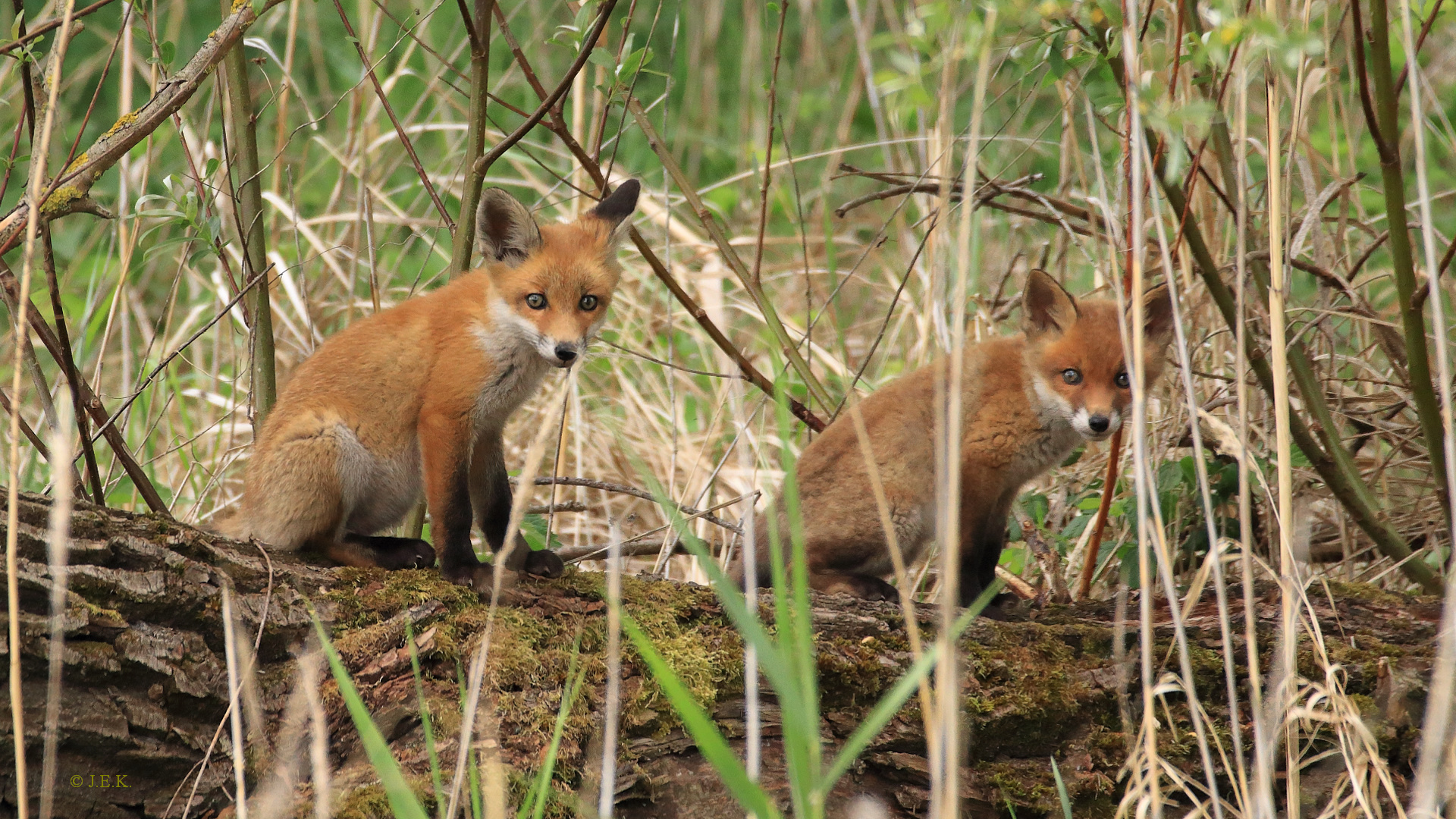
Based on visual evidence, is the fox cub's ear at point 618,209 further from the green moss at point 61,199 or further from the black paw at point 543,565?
the green moss at point 61,199

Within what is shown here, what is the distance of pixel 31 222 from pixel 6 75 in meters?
3.03

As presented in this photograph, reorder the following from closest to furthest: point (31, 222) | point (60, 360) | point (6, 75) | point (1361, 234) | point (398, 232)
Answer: point (31, 222) < point (60, 360) < point (6, 75) < point (1361, 234) < point (398, 232)

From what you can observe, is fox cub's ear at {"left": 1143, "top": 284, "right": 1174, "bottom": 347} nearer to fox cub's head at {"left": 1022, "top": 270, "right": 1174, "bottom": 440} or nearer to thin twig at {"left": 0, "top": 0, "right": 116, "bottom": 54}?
fox cub's head at {"left": 1022, "top": 270, "right": 1174, "bottom": 440}

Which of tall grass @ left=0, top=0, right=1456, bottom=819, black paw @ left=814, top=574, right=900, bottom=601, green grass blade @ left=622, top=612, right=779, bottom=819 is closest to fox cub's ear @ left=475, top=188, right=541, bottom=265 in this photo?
tall grass @ left=0, top=0, right=1456, bottom=819

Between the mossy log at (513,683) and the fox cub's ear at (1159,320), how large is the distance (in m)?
1.36

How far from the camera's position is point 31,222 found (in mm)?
2363

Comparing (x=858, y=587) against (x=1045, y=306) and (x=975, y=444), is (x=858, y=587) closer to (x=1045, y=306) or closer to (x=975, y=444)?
(x=975, y=444)

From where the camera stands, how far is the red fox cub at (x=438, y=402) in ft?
11.3

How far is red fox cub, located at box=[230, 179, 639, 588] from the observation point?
344cm

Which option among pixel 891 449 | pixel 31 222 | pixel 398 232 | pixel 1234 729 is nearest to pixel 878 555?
pixel 891 449

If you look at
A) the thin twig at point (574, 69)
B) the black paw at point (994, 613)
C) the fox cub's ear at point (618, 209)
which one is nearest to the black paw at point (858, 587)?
the black paw at point (994, 613)

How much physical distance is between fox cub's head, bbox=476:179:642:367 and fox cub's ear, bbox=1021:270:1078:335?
153 centimetres

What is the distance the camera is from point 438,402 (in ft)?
11.8

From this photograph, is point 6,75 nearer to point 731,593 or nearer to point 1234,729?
point 731,593
